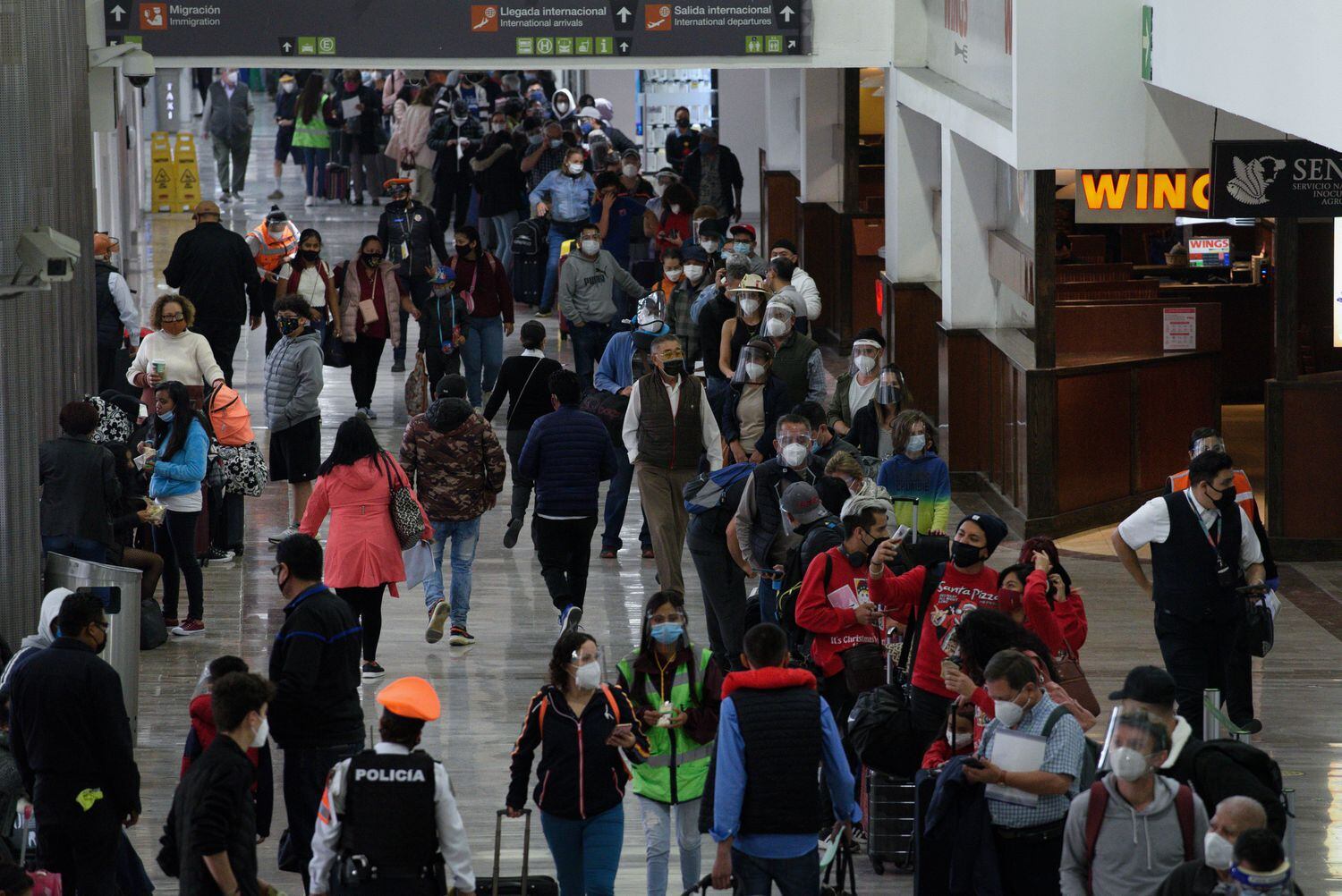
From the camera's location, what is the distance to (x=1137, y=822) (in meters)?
6.54

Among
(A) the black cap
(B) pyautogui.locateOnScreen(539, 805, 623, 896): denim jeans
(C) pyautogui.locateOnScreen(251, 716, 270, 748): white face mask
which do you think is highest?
(A) the black cap

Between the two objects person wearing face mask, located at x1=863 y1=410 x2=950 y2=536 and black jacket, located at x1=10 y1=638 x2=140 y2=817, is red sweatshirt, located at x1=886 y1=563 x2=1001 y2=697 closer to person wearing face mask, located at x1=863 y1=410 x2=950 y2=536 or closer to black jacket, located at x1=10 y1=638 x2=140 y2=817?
person wearing face mask, located at x1=863 y1=410 x2=950 y2=536

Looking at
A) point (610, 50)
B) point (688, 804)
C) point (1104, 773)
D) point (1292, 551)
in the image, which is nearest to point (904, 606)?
point (688, 804)

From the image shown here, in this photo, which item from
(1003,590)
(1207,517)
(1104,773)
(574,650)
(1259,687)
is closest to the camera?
(1104,773)

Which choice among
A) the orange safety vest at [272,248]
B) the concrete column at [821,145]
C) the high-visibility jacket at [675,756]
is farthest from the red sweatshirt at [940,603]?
the concrete column at [821,145]

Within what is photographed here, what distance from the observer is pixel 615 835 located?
7777mm

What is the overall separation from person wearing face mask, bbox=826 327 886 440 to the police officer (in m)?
6.61

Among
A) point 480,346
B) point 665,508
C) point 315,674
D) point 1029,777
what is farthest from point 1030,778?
point 480,346

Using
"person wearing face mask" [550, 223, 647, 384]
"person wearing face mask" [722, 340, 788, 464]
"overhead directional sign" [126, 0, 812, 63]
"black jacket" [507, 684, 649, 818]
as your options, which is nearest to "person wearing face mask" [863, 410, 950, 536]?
"person wearing face mask" [722, 340, 788, 464]

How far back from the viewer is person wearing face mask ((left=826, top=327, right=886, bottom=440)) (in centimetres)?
1312

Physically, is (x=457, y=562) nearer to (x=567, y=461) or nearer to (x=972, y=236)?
(x=567, y=461)

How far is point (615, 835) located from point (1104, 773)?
187cm

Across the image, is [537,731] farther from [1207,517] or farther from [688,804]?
[1207,517]

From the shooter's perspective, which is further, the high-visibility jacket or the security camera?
the security camera
